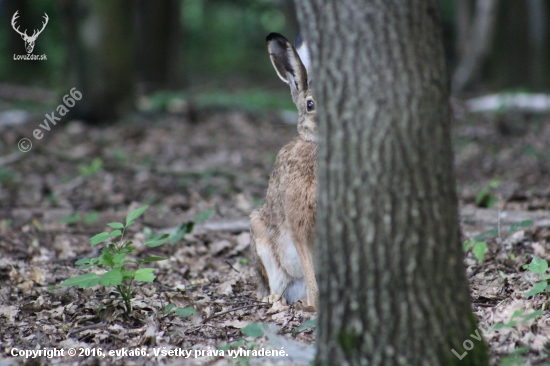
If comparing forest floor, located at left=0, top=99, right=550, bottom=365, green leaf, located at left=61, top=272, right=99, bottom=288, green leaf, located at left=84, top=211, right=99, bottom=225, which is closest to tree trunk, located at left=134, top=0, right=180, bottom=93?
forest floor, located at left=0, top=99, right=550, bottom=365

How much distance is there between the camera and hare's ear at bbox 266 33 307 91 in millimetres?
5242

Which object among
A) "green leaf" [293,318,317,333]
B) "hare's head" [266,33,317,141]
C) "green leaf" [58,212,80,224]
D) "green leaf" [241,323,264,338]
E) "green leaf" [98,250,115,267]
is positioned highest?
"hare's head" [266,33,317,141]

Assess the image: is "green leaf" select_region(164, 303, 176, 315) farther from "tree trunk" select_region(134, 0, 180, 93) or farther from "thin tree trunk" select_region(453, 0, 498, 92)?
"tree trunk" select_region(134, 0, 180, 93)

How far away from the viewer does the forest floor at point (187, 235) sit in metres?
4.11

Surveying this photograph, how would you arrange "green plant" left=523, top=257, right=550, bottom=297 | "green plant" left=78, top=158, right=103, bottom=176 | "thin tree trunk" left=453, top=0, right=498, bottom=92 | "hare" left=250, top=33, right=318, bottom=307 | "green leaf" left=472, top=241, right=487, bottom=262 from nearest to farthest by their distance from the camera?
1. "green plant" left=523, top=257, right=550, bottom=297
2. "hare" left=250, top=33, right=318, bottom=307
3. "green leaf" left=472, top=241, right=487, bottom=262
4. "green plant" left=78, top=158, right=103, bottom=176
5. "thin tree trunk" left=453, top=0, right=498, bottom=92

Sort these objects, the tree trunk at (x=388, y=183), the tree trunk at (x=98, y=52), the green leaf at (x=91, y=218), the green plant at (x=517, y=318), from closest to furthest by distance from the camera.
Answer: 1. the tree trunk at (x=388, y=183)
2. the green plant at (x=517, y=318)
3. the green leaf at (x=91, y=218)
4. the tree trunk at (x=98, y=52)

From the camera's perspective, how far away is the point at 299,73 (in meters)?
5.43

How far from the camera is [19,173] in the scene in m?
9.91

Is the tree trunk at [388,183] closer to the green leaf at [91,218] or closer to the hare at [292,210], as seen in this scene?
the hare at [292,210]

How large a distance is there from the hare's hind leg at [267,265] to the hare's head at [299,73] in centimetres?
92

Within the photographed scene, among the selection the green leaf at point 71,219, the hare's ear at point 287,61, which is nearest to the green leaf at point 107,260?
the hare's ear at point 287,61

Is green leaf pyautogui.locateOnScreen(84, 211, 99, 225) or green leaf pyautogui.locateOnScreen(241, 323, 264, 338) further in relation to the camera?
green leaf pyautogui.locateOnScreen(84, 211, 99, 225)

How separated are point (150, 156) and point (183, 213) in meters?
3.81

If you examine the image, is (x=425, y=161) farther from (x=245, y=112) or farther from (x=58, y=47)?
(x=58, y=47)
